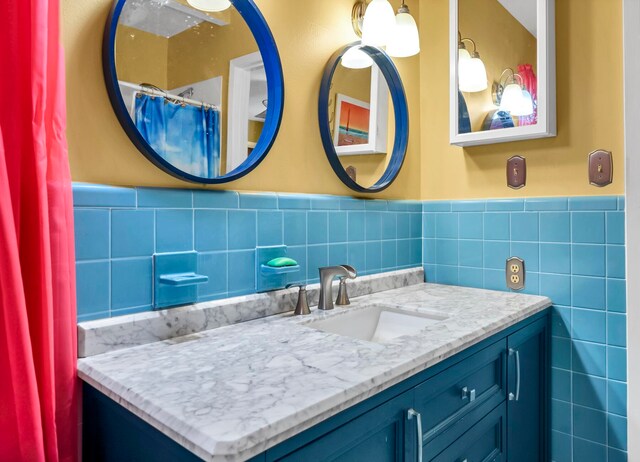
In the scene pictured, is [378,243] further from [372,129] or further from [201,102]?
[201,102]

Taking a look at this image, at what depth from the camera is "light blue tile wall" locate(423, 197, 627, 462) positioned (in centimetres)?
160

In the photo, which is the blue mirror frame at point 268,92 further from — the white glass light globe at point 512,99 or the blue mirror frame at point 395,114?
the white glass light globe at point 512,99

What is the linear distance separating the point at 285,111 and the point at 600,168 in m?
1.15

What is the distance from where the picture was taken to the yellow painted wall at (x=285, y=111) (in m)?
1.04

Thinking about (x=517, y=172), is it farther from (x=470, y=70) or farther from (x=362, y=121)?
(x=362, y=121)

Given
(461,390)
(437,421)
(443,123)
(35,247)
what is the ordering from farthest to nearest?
(443,123) < (461,390) < (437,421) < (35,247)

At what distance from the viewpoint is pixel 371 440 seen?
0.91 meters

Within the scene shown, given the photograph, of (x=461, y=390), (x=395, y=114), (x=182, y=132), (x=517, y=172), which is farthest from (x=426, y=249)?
(x=182, y=132)

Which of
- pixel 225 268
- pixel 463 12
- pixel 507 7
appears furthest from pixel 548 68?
pixel 225 268

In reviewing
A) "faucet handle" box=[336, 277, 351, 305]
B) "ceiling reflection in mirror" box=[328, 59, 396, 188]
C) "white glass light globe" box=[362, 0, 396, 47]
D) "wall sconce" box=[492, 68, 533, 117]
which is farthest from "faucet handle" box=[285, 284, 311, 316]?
"wall sconce" box=[492, 68, 533, 117]

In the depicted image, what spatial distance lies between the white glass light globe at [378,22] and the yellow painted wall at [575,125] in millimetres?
620

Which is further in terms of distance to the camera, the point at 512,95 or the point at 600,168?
the point at 512,95

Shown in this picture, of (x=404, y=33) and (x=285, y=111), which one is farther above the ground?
(x=404, y=33)

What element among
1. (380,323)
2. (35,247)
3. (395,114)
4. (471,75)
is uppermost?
(471,75)
